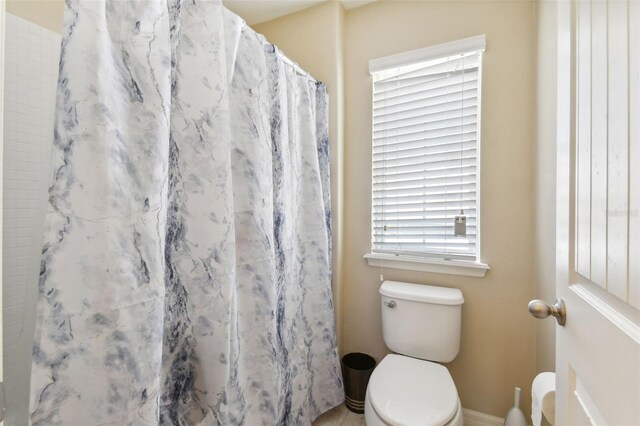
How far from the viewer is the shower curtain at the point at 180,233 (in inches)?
26.3

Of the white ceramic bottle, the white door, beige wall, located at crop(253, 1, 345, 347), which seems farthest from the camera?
beige wall, located at crop(253, 1, 345, 347)

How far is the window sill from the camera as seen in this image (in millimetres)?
1526

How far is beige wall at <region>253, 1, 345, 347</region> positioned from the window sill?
244mm

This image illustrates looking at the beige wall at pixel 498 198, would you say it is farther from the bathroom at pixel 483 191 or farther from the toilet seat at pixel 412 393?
the toilet seat at pixel 412 393

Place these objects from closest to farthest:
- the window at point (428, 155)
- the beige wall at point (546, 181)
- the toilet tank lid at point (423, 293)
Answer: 1. the beige wall at point (546, 181)
2. the toilet tank lid at point (423, 293)
3. the window at point (428, 155)

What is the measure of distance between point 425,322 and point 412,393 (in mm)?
378

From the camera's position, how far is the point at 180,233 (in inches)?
37.3

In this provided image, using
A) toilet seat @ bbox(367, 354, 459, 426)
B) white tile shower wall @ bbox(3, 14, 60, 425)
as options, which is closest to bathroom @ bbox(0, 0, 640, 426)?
white tile shower wall @ bbox(3, 14, 60, 425)

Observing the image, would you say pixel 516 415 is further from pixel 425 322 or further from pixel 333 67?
pixel 333 67

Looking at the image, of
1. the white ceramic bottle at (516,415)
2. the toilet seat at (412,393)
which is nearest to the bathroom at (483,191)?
the white ceramic bottle at (516,415)

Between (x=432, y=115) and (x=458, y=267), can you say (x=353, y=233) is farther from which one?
(x=432, y=115)

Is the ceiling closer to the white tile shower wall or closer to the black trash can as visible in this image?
the white tile shower wall

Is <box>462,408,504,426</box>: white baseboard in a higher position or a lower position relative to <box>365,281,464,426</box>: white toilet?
lower

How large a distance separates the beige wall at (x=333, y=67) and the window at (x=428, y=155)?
0.21 meters
